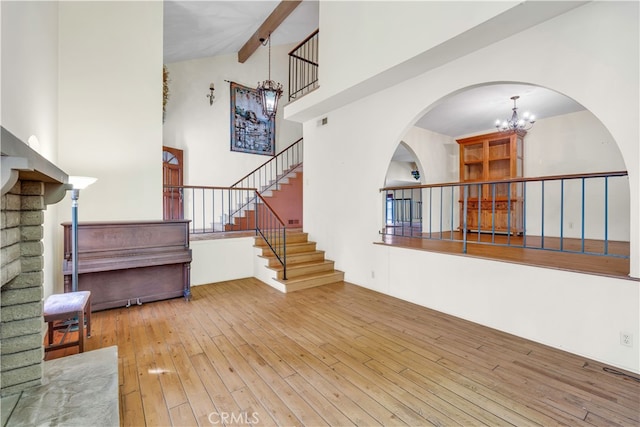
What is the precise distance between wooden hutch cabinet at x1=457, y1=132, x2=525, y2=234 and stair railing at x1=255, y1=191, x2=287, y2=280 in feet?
13.1

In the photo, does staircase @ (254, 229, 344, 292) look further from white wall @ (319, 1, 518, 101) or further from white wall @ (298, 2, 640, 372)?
white wall @ (319, 1, 518, 101)

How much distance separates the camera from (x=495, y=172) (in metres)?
6.44

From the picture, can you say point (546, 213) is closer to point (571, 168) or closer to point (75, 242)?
point (571, 168)

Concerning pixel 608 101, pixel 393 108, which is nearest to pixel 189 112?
pixel 393 108

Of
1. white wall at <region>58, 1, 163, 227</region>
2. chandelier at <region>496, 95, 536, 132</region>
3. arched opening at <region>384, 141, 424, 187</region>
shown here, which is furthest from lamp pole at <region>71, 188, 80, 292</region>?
arched opening at <region>384, 141, 424, 187</region>

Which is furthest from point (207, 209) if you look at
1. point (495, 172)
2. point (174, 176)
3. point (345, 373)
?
point (495, 172)

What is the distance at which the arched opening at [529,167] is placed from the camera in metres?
4.72

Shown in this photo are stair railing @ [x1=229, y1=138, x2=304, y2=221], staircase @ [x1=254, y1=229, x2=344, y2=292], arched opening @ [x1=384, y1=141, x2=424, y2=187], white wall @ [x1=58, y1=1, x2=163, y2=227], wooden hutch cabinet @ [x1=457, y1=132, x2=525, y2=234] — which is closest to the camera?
white wall @ [x1=58, y1=1, x2=163, y2=227]

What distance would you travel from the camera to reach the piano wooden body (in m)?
3.15

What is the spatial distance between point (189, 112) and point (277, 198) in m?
2.98

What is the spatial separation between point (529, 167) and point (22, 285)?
7.73m

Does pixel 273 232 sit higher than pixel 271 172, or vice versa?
pixel 271 172

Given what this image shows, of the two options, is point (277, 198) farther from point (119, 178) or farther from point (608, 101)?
point (608, 101)

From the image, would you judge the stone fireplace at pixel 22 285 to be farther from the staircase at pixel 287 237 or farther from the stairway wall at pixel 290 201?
the stairway wall at pixel 290 201
